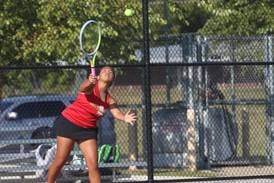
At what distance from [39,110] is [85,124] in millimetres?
6103

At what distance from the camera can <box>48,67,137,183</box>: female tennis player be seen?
9.37m

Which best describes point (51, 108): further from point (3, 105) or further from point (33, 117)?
point (3, 105)

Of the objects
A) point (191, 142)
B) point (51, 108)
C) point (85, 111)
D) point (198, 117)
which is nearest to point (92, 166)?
point (85, 111)

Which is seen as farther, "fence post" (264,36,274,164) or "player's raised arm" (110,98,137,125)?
"fence post" (264,36,274,164)

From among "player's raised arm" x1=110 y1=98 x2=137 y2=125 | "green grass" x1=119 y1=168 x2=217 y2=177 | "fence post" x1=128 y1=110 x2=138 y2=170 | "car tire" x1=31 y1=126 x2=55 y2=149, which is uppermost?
"player's raised arm" x1=110 y1=98 x2=137 y2=125

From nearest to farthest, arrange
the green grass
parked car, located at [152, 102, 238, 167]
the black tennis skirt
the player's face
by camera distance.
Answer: the black tennis skirt → the player's face → the green grass → parked car, located at [152, 102, 238, 167]

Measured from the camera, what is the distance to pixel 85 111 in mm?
9477

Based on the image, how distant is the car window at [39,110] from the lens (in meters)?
15.3

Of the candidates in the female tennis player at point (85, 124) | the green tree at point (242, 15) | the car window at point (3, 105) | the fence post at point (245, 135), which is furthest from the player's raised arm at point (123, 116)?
the car window at point (3, 105)

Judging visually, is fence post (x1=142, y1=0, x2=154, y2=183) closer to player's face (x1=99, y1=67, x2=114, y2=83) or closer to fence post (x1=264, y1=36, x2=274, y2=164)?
player's face (x1=99, y1=67, x2=114, y2=83)

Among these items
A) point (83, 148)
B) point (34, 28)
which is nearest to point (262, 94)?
point (34, 28)

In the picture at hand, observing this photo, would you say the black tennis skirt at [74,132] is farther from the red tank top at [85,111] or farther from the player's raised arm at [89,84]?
the player's raised arm at [89,84]

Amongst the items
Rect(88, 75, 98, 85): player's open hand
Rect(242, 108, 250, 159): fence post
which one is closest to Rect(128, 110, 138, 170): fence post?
Rect(242, 108, 250, 159): fence post

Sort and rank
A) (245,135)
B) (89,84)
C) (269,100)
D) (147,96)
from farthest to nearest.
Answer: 1. (245,135)
2. (269,100)
3. (147,96)
4. (89,84)
